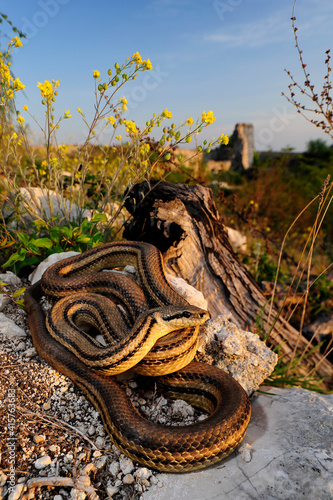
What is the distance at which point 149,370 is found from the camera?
3484 millimetres

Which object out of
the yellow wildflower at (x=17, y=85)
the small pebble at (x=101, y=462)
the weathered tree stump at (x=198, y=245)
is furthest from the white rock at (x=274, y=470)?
the yellow wildflower at (x=17, y=85)

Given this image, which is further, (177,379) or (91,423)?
(177,379)

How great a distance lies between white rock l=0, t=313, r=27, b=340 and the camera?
3.95 metres

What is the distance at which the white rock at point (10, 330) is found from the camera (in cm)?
395

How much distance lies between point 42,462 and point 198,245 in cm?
352

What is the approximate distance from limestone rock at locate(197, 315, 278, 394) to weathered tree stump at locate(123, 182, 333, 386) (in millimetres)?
979

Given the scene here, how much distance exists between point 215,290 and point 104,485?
132 inches

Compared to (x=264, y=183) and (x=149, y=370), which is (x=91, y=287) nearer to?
(x=149, y=370)

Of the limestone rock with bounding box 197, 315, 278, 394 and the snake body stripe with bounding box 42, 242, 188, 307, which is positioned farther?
the snake body stripe with bounding box 42, 242, 188, 307

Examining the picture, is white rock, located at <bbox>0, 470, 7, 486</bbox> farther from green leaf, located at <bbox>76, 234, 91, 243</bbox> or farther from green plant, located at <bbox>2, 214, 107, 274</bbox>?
green leaf, located at <bbox>76, 234, 91, 243</bbox>

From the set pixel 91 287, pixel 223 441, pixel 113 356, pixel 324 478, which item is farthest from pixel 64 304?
pixel 324 478

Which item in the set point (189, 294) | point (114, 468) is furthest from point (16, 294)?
point (114, 468)

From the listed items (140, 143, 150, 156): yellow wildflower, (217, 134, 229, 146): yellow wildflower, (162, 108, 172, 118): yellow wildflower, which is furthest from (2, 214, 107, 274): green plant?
(217, 134, 229, 146): yellow wildflower

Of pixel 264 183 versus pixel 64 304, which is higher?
pixel 264 183
